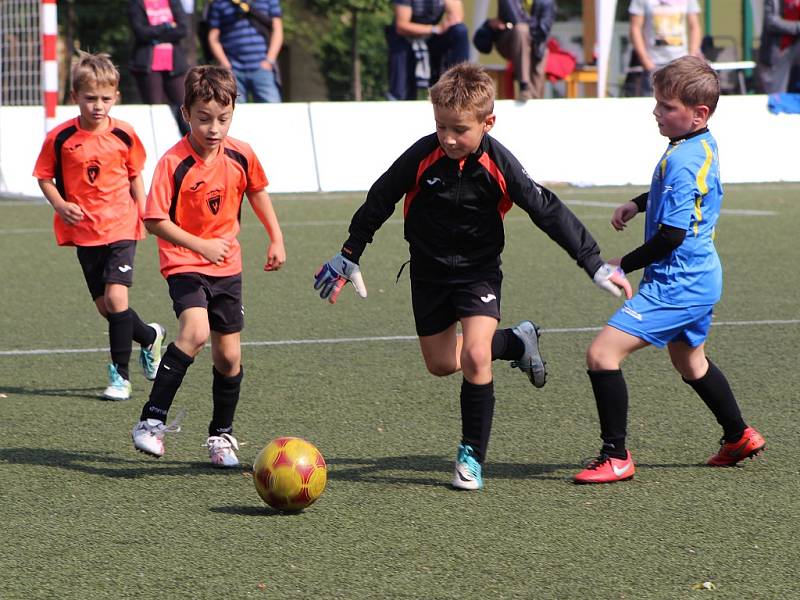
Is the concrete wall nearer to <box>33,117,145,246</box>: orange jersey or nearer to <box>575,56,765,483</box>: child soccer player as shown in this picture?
<box>33,117,145,246</box>: orange jersey

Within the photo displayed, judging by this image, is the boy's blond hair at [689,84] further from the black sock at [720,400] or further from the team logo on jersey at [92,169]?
the team logo on jersey at [92,169]

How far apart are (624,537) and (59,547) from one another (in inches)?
70.1

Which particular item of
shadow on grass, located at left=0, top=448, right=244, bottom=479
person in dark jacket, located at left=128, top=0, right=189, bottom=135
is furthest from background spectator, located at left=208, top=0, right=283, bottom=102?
shadow on grass, located at left=0, top=448, right=244, bottom=479

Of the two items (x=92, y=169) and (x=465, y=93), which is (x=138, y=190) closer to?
(x=92, y=169)

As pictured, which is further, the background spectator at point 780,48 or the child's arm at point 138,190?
the background spectator at point 780,48

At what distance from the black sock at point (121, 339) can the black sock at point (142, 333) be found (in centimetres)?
11

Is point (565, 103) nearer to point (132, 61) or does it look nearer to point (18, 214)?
point (132, 61)

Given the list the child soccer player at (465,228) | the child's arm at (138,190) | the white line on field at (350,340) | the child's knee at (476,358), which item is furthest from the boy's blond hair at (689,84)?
the white line on field at (350,340)

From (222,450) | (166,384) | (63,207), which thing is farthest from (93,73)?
(222,450)

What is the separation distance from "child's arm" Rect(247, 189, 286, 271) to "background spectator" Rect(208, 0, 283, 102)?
10809 millimetres

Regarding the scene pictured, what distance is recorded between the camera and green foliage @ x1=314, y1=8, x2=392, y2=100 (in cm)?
3584

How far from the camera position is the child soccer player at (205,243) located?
552 cm

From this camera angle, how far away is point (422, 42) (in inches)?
681

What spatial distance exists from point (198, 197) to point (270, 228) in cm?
37
